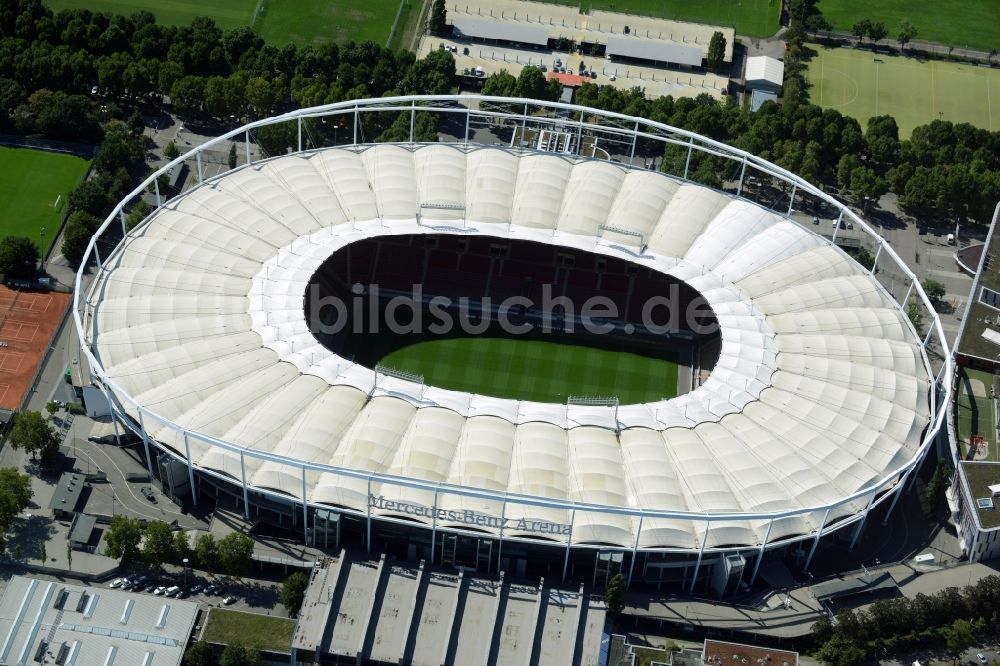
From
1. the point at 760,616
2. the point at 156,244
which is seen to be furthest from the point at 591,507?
the point at 156,244

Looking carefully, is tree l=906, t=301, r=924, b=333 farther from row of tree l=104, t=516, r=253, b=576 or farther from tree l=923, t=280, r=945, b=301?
row of tree l=104, t=516, r=253, b=576

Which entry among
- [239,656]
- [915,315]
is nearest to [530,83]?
[915,315]

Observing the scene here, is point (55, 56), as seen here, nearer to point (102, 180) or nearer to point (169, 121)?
point (169, 121)

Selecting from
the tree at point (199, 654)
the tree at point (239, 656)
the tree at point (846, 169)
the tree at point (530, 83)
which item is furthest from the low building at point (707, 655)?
the tree at point (530, 83)

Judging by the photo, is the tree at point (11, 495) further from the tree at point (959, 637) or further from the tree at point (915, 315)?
the tree at point (915, 315)

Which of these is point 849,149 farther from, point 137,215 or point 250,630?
point 250,630

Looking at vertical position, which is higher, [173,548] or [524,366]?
[524,366]
